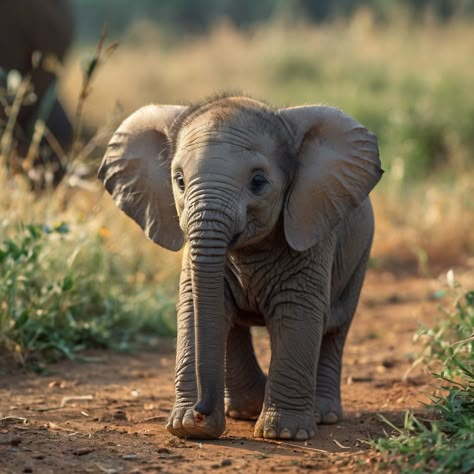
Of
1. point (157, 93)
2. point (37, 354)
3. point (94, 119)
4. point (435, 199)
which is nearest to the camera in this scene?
point (37, 354)

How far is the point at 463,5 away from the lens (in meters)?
24.9

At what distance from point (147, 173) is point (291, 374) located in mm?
1216

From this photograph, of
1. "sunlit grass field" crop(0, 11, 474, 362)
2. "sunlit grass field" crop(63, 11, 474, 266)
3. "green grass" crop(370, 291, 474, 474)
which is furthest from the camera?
"sunlit grass field" crop(63, 11, 474, 266)

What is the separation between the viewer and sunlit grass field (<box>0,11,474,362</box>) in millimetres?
7117

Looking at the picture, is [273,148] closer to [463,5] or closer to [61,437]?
[61,437]

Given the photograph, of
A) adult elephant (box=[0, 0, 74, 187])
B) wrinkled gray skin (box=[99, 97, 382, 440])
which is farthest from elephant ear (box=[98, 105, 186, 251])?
adult elephant (box=[0, 0, 74, 187])

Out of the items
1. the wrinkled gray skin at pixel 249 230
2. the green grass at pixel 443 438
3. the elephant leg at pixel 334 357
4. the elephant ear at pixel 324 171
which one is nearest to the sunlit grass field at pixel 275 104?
the elephant ear at pixel 324 171

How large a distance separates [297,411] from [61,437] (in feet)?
3.52

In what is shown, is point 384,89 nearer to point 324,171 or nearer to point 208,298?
point 324,171

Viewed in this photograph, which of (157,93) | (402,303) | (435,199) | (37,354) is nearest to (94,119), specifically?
(157,93)

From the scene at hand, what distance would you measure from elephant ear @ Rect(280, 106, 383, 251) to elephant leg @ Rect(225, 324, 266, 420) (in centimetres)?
79

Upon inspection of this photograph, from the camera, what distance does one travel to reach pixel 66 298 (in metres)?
7.17

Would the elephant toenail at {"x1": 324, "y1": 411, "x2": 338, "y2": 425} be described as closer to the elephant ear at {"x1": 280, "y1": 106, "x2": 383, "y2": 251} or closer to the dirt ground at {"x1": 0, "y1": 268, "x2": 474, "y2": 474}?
the dirt ground at {"x1": 0, "y1": 268, "x2": 474, "y2": 474}

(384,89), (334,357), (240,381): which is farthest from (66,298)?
(384,89)
